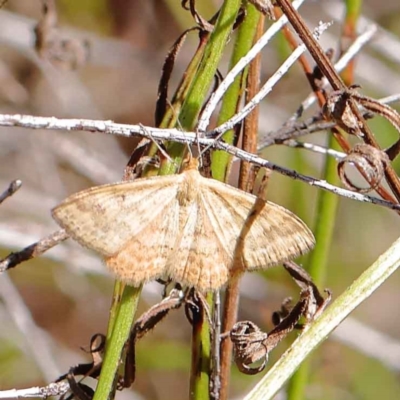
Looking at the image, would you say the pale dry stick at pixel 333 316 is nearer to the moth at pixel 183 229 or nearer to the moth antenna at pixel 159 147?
the moth at pixel 183 229

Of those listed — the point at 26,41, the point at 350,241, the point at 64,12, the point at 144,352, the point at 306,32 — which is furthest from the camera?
the point at 350,241

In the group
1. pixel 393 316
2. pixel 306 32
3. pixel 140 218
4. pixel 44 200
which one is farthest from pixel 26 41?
pixel 393 316

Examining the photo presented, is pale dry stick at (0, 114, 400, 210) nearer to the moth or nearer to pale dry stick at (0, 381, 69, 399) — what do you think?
the moth

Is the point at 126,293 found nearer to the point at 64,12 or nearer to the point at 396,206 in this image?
the point at 396,206

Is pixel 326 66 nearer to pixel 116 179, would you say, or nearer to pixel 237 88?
pixel 237 88

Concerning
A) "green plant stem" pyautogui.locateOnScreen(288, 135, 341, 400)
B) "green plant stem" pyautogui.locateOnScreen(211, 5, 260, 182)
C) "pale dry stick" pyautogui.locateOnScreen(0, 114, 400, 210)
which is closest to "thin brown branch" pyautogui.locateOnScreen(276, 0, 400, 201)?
"pale dry stick" pyautogui.locateOnScreen(0, 114, 400, 210)

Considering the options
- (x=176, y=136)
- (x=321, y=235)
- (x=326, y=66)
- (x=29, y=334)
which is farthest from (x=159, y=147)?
(x=29, y=334)

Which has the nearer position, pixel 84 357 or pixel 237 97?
pixel 237 97

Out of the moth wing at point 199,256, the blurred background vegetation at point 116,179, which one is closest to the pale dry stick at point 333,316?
the moth wing at point 199,256
